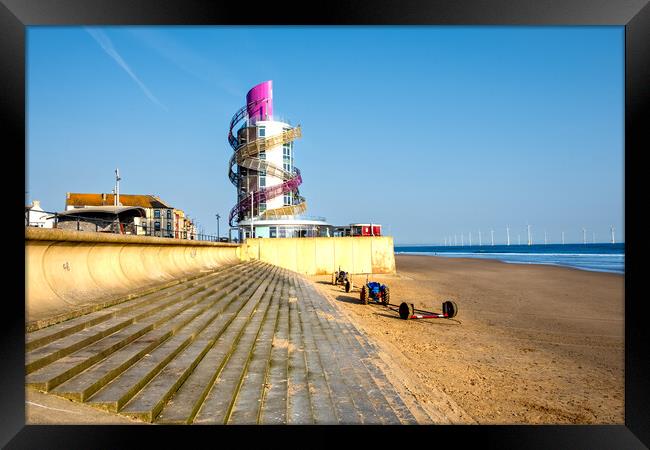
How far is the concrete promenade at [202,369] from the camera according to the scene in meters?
3.89

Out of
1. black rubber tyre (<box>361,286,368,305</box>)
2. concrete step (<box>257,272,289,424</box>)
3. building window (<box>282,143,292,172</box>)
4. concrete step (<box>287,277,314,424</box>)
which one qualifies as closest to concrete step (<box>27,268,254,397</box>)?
concrete step (<box>257,272,289,424</box>)

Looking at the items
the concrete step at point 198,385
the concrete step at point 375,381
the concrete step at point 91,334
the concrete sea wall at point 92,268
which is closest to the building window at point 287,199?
the concrete sea wall at point 92,268

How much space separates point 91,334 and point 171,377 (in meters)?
1.59

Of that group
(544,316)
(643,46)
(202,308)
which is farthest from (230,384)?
(544,316)

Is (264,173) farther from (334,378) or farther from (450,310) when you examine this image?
(334,378)

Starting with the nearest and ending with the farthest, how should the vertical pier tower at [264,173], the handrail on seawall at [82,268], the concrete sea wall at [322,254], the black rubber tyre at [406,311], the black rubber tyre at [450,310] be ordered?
the handrail on seawall at [82,268] → the black rubber tyre at [406,311] → the black rubber tyre at [450,310] → the concrete sea wall at [322,254] → the vertical pier tower at [264,173]

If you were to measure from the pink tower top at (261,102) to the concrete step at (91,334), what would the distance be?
44549 mm

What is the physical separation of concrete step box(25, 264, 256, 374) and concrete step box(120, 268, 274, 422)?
3.68 feet

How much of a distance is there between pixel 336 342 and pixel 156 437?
5.01 meters

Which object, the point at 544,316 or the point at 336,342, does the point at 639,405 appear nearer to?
the point at 336,342

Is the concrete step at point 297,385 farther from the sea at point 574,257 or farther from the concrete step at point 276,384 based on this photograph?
the sea at point 574,257

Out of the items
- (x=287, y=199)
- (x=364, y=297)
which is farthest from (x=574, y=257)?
(x=364, y=297)

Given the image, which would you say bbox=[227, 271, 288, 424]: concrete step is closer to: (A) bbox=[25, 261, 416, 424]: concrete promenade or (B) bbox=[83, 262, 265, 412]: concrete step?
(A) bbox=[25, 261, 416, 424]: concrete promenade

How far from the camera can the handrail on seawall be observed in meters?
5.54
